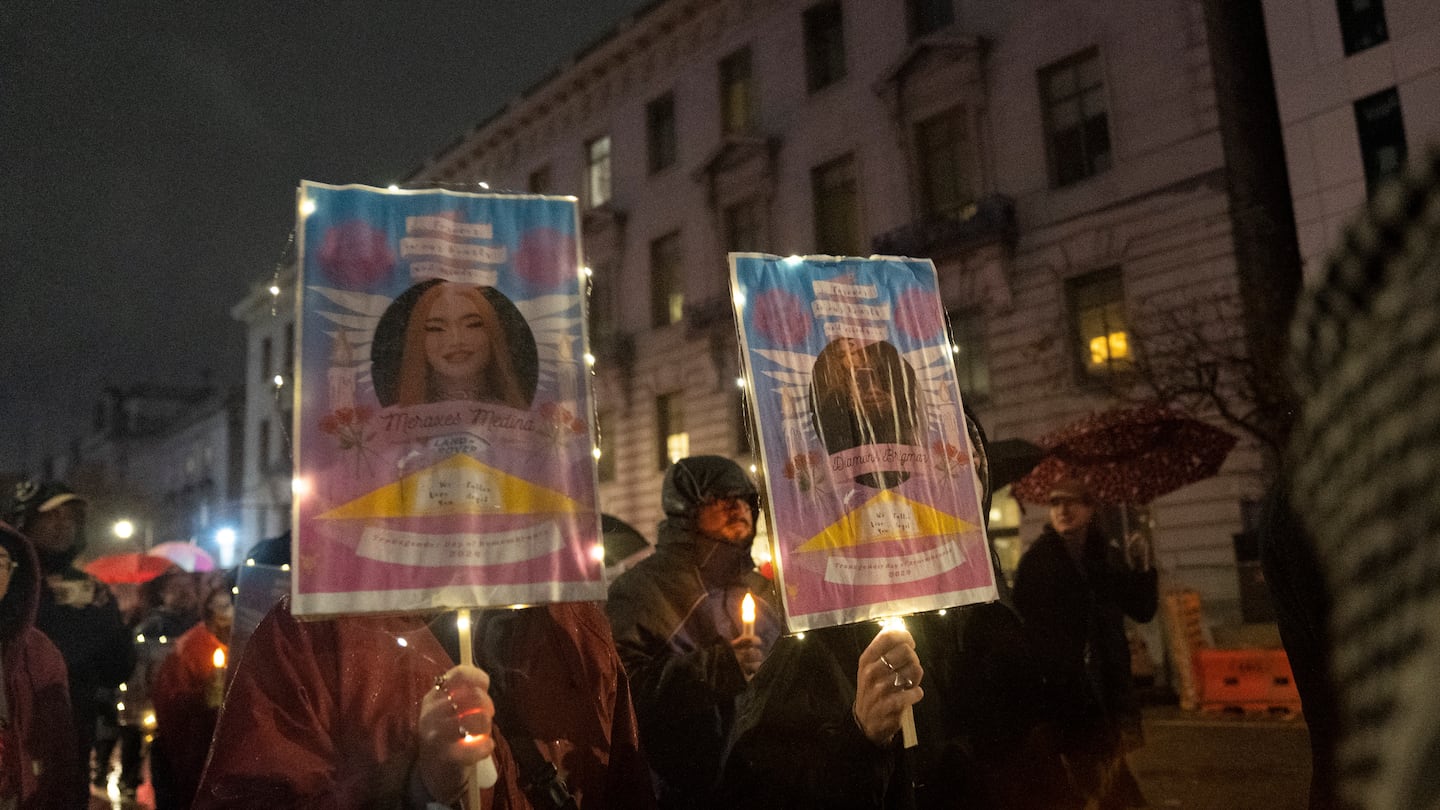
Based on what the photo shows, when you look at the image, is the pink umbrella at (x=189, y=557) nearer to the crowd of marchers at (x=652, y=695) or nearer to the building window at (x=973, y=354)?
the crowd of marchers at (x=652, y=695)

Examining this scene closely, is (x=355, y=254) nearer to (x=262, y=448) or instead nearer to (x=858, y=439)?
(x=858, y=439)

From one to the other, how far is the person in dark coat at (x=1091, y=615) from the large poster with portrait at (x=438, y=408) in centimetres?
286

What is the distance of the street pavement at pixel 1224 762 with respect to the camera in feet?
24.1

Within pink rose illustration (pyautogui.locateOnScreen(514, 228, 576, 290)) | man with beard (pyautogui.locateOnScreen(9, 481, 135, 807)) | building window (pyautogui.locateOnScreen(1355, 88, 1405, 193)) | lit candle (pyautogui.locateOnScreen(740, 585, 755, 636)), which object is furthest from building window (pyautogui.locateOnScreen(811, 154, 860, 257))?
pink rose illustration (pyautogui.locateOnScreen(514, 228, 576, 290))

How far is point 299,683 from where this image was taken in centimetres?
226

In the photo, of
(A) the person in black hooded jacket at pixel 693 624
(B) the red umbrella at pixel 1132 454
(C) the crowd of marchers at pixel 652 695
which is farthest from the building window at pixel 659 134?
(A) the person in black hooded jacket at pixel 693 624

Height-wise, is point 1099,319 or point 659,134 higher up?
point 659,134

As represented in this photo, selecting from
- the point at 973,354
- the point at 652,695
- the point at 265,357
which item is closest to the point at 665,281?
the point at 973,354

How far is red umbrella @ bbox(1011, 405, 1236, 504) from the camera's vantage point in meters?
10.9

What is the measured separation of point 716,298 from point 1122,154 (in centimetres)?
966

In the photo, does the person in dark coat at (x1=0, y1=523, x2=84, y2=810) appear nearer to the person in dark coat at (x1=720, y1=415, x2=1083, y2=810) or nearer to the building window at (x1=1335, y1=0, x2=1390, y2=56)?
the person in dark coat at (x1=720, y1=415, x2=1083, y2=810)

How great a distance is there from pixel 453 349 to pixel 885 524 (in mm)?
1324

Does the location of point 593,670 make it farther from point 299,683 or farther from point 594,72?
point 594,72

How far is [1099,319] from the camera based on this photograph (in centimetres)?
1716
